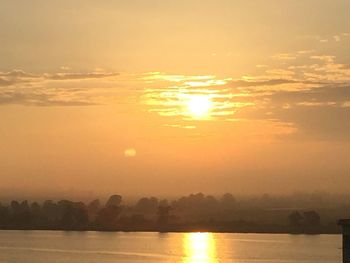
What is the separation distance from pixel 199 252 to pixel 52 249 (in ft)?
65.3

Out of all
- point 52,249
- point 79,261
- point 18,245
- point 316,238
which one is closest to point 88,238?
point 18,245

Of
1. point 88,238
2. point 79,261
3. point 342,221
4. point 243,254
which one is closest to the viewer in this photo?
point 342,221

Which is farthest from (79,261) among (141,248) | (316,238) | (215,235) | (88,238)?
(215,235)

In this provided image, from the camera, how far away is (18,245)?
113312 mm

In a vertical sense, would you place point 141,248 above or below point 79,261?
above

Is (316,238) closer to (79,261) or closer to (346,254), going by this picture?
(79,261)

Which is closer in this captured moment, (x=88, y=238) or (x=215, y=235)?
(x=88, y=238)

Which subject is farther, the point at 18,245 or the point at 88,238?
the point at 88,238

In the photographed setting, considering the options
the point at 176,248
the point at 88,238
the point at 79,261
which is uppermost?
the point at 88,238

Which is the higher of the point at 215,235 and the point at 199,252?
the point at 215,235

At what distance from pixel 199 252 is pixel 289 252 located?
43.7ft

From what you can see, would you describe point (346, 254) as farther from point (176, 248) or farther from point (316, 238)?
point (316, 238)

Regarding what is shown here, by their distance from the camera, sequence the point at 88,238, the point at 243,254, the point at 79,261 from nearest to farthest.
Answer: the point at 79,261, the point at 243,254, the point at 88,238

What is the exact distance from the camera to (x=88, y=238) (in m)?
132
